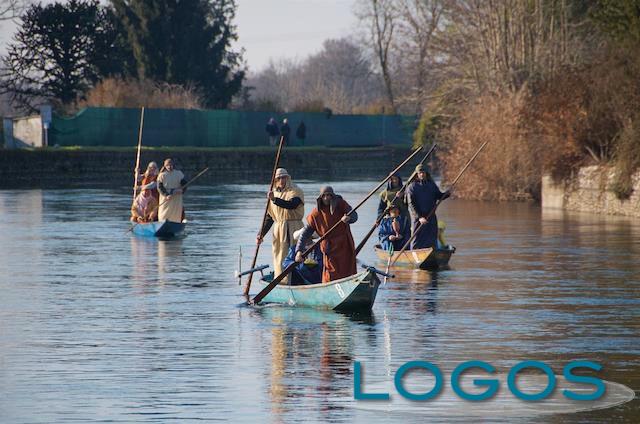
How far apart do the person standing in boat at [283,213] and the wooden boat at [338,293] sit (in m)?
0.64

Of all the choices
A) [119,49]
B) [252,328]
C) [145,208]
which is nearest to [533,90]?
[145,208]

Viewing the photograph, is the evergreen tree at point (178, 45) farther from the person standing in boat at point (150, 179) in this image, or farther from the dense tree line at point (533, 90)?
the person standing in boat at point (150, 179)

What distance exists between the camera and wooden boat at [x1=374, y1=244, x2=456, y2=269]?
25109 mm

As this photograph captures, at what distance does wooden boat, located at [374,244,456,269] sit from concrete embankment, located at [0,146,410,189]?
3628cm

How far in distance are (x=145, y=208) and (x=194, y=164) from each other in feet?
111

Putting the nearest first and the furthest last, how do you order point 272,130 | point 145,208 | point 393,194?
point 393,194 < point 145,208 < point 272,130

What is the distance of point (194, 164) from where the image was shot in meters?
67.6

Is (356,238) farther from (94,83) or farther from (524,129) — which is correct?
(94,83)

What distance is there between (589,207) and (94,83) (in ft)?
148

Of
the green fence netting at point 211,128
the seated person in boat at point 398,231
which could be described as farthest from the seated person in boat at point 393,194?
the green fence netting at point 211,128

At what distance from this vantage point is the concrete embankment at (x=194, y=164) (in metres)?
63.5

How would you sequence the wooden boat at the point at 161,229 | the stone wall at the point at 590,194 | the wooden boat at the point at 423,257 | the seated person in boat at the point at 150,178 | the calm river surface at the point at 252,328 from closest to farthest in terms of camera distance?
the calm river surface at the point at 252,328, the wooden boat at the point at 423,257, the seated person in boat at the point at 150,178, the wooden boat at the point at 161,229, the stone wall at the point at 590,194

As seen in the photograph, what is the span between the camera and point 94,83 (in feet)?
271

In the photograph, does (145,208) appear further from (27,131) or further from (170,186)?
(27,131)
